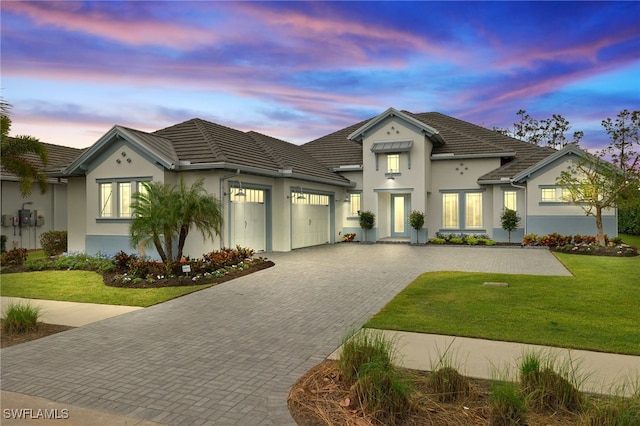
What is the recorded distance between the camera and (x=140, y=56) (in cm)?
1398

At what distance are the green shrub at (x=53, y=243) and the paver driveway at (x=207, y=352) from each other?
10.8 m

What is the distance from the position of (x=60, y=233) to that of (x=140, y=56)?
9112 millimetres

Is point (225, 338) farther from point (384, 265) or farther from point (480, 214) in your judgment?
point (480, 214)

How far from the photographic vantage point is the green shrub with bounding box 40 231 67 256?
17.9 m

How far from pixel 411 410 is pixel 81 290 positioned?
9741 millimetres

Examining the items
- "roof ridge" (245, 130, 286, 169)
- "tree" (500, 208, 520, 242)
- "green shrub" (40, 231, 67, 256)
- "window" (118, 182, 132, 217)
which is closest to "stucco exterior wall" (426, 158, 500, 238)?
"tree" (500, 208, 520, 242)

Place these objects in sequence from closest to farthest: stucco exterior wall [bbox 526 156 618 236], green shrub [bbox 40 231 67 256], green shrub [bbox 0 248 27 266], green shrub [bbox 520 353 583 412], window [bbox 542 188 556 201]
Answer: green shrub [bbox 520 353 583 412] → green shrub [bbox 0 248 27 266] → green shrub [bbox 40 231 67 256] → stucco exterior wall [bbox 526 156 618 236] → window [bbox 542 188 556 201]

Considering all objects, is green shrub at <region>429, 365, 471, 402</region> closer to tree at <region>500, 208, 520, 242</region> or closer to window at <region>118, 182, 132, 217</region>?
Result: window at <region>118, 182, 132, 217</region>

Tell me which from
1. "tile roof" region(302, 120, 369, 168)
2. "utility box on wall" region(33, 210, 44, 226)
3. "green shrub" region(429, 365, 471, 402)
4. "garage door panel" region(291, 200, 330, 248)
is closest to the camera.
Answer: "green shrub" region(429, 365, 471, 402)

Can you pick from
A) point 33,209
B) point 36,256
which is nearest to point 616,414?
point 36,256

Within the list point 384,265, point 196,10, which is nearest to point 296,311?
point 384,265

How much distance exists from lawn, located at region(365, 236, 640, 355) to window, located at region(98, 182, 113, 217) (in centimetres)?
1234

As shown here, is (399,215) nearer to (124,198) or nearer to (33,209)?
(124,198)

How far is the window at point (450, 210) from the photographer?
24641mm
